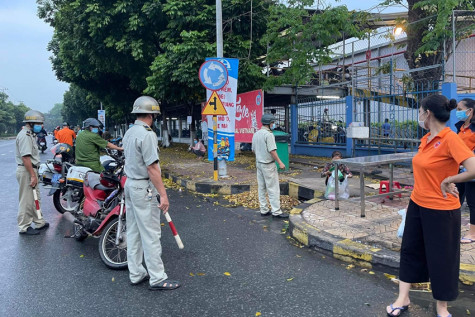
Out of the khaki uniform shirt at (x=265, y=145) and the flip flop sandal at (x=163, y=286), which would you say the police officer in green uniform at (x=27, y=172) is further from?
the khaki uniform shirt at (x=265, y=145)

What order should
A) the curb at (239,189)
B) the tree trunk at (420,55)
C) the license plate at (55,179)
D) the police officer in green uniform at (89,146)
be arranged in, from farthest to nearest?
the tree trunk at (420,55) → the curb at (239,189) → the license plate at (55,179) → the police officer in green uniform at (89,146)

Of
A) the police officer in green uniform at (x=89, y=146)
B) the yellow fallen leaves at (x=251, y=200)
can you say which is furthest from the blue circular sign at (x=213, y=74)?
the police officer in green uniform at (x=89, y=146)

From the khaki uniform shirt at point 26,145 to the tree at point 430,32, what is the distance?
28.8 ft

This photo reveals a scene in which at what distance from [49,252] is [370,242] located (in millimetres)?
4107

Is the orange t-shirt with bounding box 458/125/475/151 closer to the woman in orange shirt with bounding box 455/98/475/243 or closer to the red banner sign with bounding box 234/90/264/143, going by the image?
the woman in orange shirt with bounding box 455/98/475/243

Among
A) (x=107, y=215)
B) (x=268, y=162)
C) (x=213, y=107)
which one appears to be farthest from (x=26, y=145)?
(x=213, y=107)

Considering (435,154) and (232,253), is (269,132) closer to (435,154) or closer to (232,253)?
(232,253)

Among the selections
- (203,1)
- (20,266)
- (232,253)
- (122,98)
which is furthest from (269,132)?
(122,98)

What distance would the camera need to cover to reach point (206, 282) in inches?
150

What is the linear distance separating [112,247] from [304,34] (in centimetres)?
935

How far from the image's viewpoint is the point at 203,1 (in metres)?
13.7

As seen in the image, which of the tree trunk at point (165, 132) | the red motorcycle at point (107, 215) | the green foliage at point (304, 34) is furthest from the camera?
the tree trunk at point (165, 132)

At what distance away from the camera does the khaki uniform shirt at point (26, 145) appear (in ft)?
18.1

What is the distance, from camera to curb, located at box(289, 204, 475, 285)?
372cm
